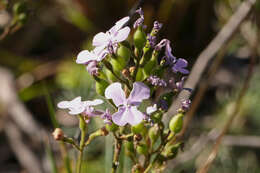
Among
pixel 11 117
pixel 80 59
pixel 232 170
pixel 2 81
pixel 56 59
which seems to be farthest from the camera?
pixel 56 59

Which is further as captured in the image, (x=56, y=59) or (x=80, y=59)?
(x=56, y=59)

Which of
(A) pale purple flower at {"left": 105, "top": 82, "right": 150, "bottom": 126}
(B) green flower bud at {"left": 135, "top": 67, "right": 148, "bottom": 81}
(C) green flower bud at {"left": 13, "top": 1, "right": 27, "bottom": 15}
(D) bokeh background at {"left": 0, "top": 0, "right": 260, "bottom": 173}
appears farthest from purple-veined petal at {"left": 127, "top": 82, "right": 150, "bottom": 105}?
(D) bokeh background at {"left": 0, "top": 0, "right": 260, "bottom": 173}

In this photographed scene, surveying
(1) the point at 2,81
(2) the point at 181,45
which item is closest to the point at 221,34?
(2) the point at 181,45

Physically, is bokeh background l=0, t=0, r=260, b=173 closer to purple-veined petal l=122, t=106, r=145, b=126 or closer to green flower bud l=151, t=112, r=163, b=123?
green flower bud l=151, t=112, r=163, b=123

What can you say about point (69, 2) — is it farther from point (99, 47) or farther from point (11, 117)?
point (99, 47)

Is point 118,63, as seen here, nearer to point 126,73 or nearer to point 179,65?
point 126,73
